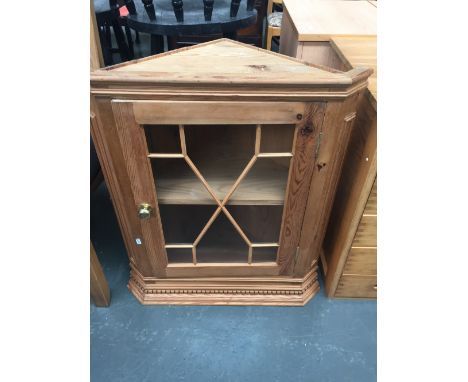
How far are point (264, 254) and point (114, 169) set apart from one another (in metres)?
0.43

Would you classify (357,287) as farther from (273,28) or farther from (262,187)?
(273,28)

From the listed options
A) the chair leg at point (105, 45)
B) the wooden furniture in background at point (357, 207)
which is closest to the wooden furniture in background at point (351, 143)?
the wooden furniture in background at point (357, 207)

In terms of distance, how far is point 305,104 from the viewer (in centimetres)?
57

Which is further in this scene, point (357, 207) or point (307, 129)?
point (357, 207)

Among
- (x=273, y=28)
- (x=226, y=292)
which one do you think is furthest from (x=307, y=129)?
(x=273, y=28)

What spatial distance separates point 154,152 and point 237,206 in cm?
24

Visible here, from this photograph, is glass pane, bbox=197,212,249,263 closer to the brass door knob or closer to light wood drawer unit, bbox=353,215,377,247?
the brass door knob

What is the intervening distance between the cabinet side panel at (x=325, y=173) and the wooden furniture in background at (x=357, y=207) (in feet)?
0.18

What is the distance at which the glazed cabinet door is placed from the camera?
0.58 meters

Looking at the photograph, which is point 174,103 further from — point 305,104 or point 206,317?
point 206,317

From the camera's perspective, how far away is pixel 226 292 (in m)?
0.95

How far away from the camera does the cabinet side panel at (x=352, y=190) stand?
672 millimetres

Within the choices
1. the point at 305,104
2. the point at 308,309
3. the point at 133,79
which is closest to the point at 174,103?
the point at 133,79

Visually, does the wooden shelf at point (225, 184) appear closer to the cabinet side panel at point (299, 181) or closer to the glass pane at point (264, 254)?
the cabinet side panel at point (299, 181)
